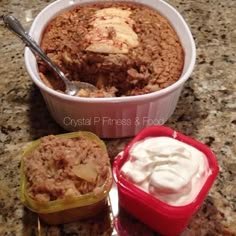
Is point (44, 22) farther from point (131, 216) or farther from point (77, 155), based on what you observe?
point (131, 216)

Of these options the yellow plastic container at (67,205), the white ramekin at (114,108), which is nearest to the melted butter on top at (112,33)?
the white ramekin at (114,108)

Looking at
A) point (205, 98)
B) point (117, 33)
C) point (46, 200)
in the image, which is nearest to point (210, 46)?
point (205, 98)

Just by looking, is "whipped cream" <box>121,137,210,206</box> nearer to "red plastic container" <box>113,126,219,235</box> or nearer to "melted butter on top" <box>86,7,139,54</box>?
"red plastic container" <box>113,126,219,235</box>

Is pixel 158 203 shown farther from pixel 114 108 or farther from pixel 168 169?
pixel 114 108

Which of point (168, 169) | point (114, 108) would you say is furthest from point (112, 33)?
point (168, 169)

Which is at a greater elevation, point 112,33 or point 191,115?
point 112,33
